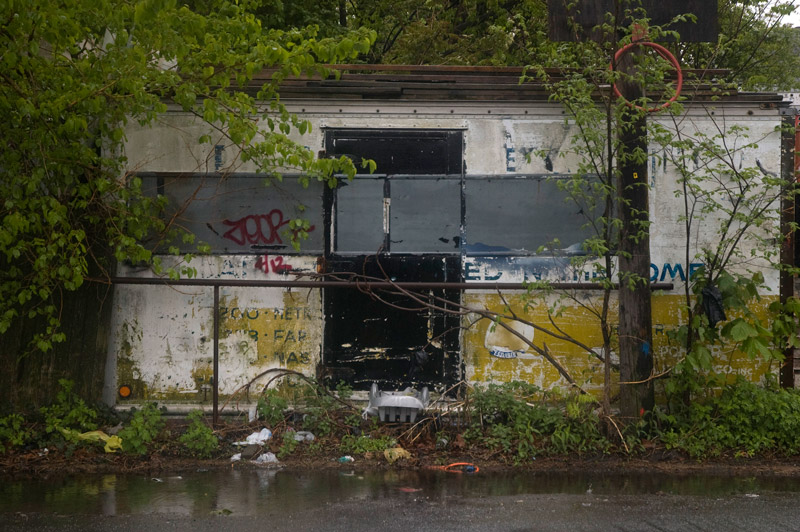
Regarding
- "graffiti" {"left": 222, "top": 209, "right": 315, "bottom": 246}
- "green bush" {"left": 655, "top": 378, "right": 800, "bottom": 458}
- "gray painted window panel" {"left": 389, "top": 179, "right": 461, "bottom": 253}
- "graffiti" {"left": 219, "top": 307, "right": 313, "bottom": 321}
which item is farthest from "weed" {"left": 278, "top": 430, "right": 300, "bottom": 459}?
"green bush" {"left": 655, "top": 378, "right": 800, "bottom": 458}

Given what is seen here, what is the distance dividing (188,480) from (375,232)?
2.88 m

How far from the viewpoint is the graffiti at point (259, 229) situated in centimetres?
741

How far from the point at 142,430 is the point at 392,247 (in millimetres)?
2850

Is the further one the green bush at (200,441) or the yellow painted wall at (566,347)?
the yellow painted wall at (566,347)

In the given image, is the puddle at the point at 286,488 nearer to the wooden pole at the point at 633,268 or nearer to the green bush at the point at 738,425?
the green bush at the point at 738,425

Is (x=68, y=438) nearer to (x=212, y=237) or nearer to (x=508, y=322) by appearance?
(x=212, y=237)

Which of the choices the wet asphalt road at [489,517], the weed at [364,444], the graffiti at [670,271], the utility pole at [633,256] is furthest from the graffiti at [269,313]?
the graffiti at [670,271]

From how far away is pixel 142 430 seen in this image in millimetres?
6605

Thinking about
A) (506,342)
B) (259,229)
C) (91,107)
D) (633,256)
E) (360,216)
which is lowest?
(506,342)

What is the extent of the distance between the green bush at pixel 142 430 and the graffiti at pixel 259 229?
1.81m

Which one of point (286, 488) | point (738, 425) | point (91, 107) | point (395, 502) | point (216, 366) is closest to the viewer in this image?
point (395, 502)

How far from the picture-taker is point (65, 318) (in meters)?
7.06

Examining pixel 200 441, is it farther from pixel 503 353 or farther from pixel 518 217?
pixel 518 217

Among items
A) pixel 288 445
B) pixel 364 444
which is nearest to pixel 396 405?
pixel 364 444
